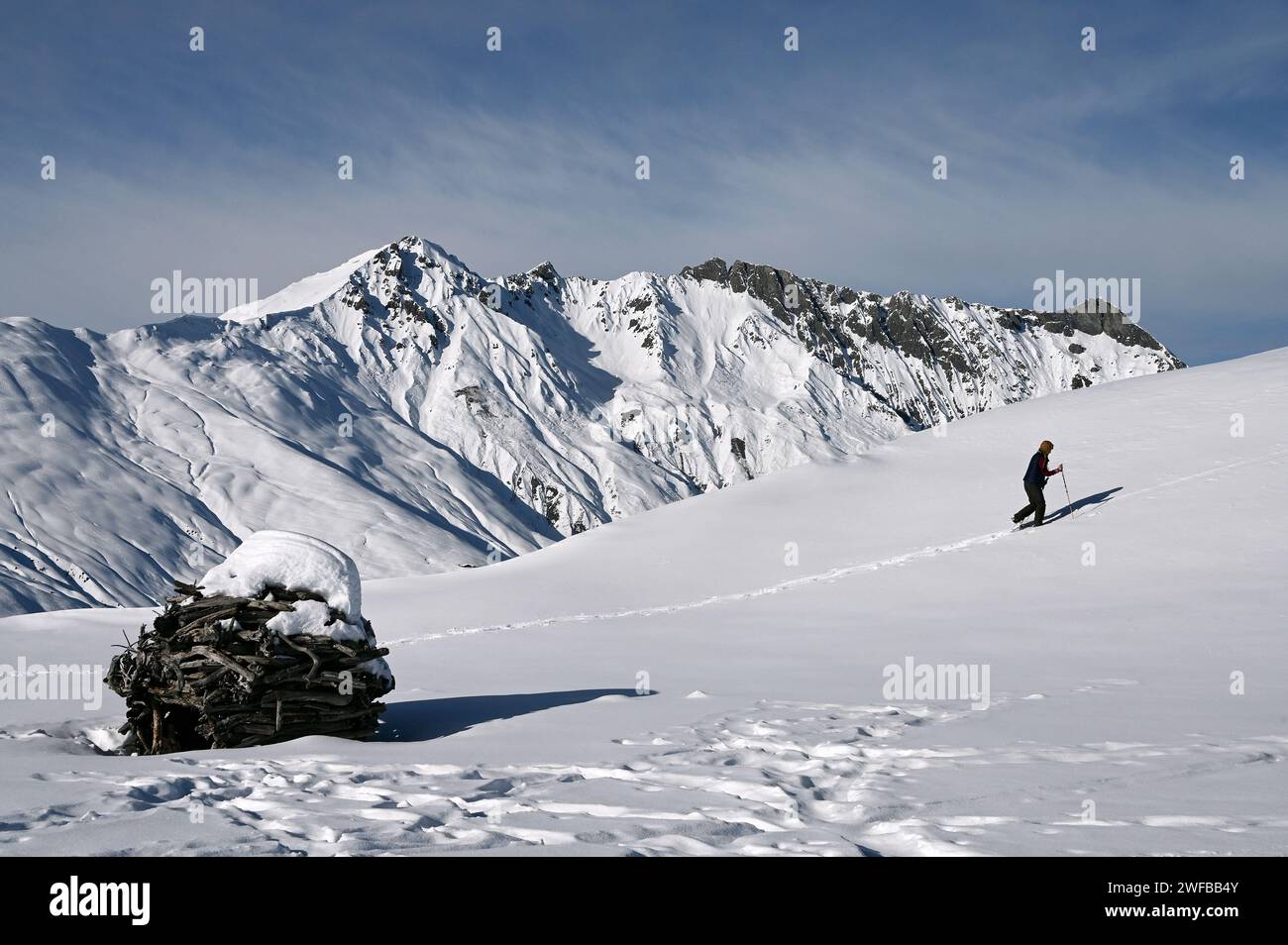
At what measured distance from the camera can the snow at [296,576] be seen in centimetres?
788

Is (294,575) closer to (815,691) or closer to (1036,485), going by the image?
(815,691)

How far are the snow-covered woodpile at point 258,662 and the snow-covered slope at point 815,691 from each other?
0.43 meters

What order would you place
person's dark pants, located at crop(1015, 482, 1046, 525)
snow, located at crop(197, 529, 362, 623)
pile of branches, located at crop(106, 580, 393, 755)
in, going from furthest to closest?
person's dark pants, located at crop(1015, 482, 1046, 525) → snow, located at crop(197, 529, 362, 623) → pile of branches, located at crop(106, 580, 393, 755)

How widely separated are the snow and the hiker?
13749 mm

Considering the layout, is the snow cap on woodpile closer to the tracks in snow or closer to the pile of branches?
the pile of branches

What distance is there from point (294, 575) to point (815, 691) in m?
4.66

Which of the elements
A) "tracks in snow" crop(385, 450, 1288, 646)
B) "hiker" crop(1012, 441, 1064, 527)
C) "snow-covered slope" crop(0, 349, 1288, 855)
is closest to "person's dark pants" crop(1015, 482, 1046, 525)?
"hiker" crop(1012, 441, 1064, 527)

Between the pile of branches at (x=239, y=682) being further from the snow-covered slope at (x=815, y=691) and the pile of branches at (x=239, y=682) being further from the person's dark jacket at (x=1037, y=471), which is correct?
the person's dark jacket at (x=1037, y=471)

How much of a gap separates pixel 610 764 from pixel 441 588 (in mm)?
13460

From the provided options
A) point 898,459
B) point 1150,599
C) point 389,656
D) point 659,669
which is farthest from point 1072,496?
point 389,656

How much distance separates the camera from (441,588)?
62.7 feet

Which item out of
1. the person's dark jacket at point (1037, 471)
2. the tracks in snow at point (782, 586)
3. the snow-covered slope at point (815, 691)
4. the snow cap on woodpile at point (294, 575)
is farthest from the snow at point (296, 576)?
the person's dark jacket at point (1037, 471)

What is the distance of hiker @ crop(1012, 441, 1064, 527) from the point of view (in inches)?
714
